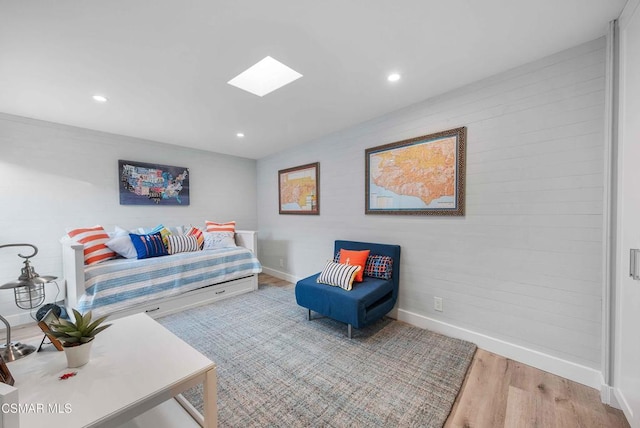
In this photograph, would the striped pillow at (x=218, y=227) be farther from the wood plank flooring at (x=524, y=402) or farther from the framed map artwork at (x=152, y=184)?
the wood plank flooring at (x=524, y=402)

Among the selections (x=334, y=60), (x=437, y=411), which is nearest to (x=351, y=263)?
(x=437, y=411)

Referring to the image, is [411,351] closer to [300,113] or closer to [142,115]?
[300,113]

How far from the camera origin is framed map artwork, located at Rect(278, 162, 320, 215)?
358 cm

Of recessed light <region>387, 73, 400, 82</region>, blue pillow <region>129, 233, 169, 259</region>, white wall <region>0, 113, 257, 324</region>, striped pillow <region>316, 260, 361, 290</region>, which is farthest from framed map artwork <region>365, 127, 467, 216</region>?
white wall <region>0, 113, 257, 324</region>

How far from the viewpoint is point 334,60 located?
70.6 inches

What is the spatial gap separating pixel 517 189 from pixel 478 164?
36cm

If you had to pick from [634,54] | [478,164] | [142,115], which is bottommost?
[478,164]

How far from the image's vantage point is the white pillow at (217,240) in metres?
3.65

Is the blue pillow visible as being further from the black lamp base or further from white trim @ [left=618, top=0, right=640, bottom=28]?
white trim @ [left=618, top=0, right=640, bottom=28]

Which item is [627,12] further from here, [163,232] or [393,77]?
[163,232]

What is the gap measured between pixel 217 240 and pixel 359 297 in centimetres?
247

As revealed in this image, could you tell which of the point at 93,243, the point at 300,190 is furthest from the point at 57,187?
the point at 300,190

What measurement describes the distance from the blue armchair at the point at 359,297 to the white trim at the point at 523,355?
442 millimetres

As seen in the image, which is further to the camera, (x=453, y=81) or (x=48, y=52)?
(x=453, y=81)
